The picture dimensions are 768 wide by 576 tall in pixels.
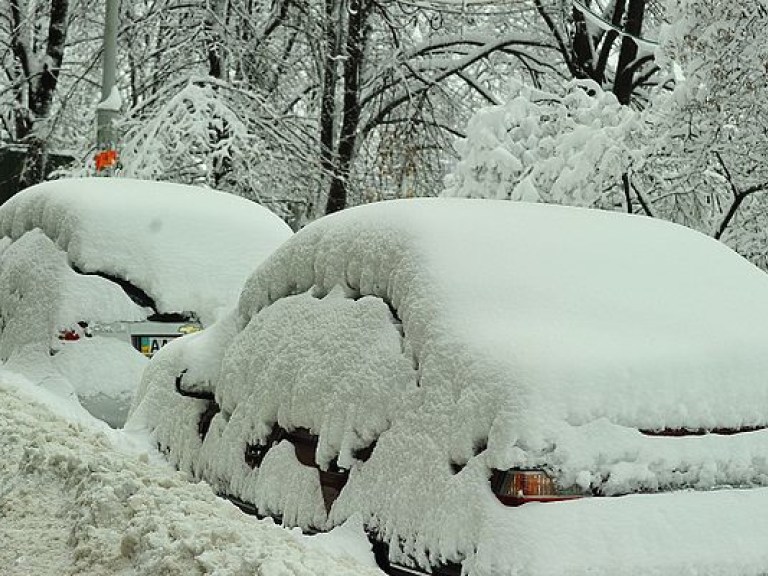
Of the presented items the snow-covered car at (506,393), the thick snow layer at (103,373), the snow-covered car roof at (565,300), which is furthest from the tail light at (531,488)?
the thick snow layer at (103,373)

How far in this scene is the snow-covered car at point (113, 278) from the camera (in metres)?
7.86

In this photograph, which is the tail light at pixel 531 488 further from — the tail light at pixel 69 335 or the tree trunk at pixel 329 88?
the tree trunk at pixel 329 88

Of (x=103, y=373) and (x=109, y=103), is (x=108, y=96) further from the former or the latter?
(x=103, y=373)

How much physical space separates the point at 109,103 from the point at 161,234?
24.6 feet

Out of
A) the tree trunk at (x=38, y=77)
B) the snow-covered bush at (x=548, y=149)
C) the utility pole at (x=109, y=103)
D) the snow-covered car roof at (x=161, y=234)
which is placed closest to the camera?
the snow-covered car roof at (x=161, y=234)

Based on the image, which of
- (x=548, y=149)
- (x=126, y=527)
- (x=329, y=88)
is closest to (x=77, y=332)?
(x=126, y=527)

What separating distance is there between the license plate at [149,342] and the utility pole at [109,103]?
7072mm

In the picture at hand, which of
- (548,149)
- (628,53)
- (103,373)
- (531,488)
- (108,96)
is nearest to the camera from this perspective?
(531,488)

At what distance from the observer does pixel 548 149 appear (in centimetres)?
1220

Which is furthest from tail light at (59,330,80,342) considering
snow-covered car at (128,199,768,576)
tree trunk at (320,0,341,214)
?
tree trunk at (320,0,341,214)

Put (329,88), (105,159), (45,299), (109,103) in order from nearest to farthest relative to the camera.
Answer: (45,299)
(105,159)
(109,103)
(329,88)

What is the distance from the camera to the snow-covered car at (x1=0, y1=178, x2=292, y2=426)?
25.8 feet

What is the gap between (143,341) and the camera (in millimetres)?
7938

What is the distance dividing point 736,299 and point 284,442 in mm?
1911
